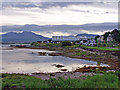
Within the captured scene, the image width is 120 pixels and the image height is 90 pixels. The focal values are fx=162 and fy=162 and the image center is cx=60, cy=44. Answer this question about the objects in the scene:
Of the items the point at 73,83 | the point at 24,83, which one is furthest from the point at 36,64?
the point at 73,83

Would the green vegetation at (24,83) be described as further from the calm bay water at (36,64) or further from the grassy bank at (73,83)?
the calm bay water at (36,64)

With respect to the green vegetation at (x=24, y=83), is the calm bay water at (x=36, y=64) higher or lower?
lower

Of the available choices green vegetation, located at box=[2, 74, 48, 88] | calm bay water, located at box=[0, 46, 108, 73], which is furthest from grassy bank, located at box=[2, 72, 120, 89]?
calm bay water, located at box=[0, 46, 108, 73]

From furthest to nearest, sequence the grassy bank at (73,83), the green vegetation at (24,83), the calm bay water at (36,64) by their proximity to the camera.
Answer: the calm bay water at (36,64) < the green vegetation at (24,83) < the grassy bank at (73,83)

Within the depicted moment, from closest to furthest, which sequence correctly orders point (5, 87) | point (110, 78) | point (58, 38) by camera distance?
point (5, 87) → point (110, 78) → point (58, 38)

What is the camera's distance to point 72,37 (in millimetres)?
195000

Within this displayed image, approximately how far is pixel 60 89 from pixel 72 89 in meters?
0.76

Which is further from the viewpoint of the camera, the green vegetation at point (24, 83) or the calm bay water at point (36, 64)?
the calm bay water at point (36, 64)

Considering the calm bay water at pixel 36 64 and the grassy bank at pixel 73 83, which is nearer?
the grassy bank at pixel 73 83

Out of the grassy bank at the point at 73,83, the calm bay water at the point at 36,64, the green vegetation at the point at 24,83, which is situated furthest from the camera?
the calm bay water at the point at 36,64

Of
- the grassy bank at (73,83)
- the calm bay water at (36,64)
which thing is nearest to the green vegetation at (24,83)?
the grassy bank at (73,83)

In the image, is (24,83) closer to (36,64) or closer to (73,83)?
(73,83)

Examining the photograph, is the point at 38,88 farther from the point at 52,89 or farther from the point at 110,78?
the point at 110,78

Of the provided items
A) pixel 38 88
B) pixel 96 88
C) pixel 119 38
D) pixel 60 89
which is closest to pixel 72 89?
pixel 60 89
